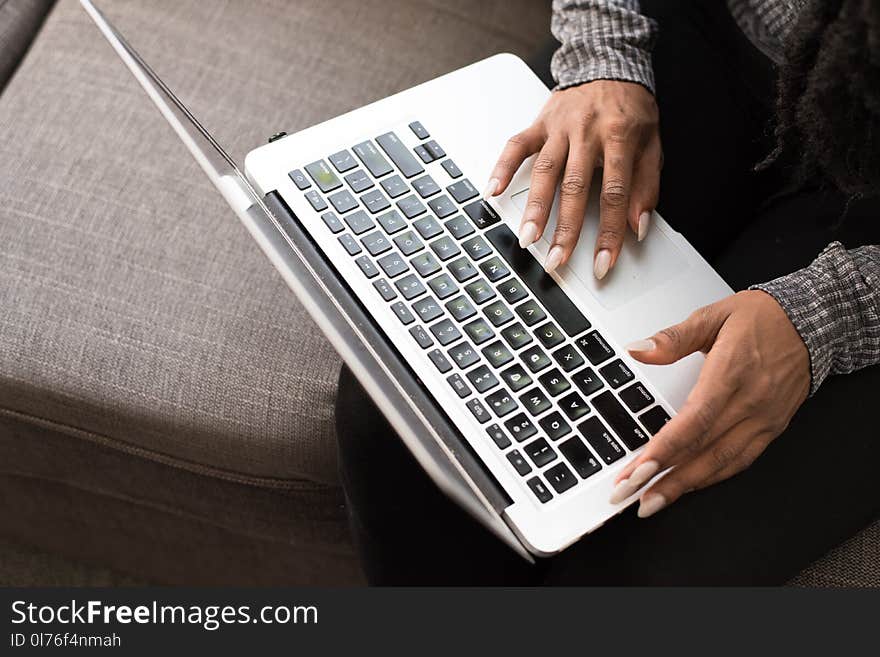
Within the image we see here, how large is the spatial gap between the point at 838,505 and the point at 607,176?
1.02 feet

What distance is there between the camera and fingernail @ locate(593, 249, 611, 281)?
0.70 meters

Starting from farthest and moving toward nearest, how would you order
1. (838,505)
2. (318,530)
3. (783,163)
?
(318,530) → (783,163) → (838,505)

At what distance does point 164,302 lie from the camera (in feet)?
2.81

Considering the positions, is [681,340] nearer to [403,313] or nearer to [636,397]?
[636,397]

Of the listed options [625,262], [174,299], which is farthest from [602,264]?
[174,299]

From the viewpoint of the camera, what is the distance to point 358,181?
0.73 meters

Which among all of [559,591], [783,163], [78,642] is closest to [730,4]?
[783,163]

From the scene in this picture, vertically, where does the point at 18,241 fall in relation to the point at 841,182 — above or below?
above

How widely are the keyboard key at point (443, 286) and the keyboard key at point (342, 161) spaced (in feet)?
0.41

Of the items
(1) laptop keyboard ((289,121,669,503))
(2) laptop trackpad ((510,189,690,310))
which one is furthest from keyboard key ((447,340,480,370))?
(2) laptop trackpad ((510,189,690,310))

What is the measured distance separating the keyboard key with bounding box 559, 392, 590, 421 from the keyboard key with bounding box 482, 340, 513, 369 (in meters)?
0.05

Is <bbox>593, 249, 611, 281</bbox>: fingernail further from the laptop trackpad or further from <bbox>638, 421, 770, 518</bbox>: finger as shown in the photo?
<bbox>638, 421, 770, 518</bbox>: finger

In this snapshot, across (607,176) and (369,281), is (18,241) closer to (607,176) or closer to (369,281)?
(369,281)

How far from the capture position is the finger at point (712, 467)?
619 millimetres
